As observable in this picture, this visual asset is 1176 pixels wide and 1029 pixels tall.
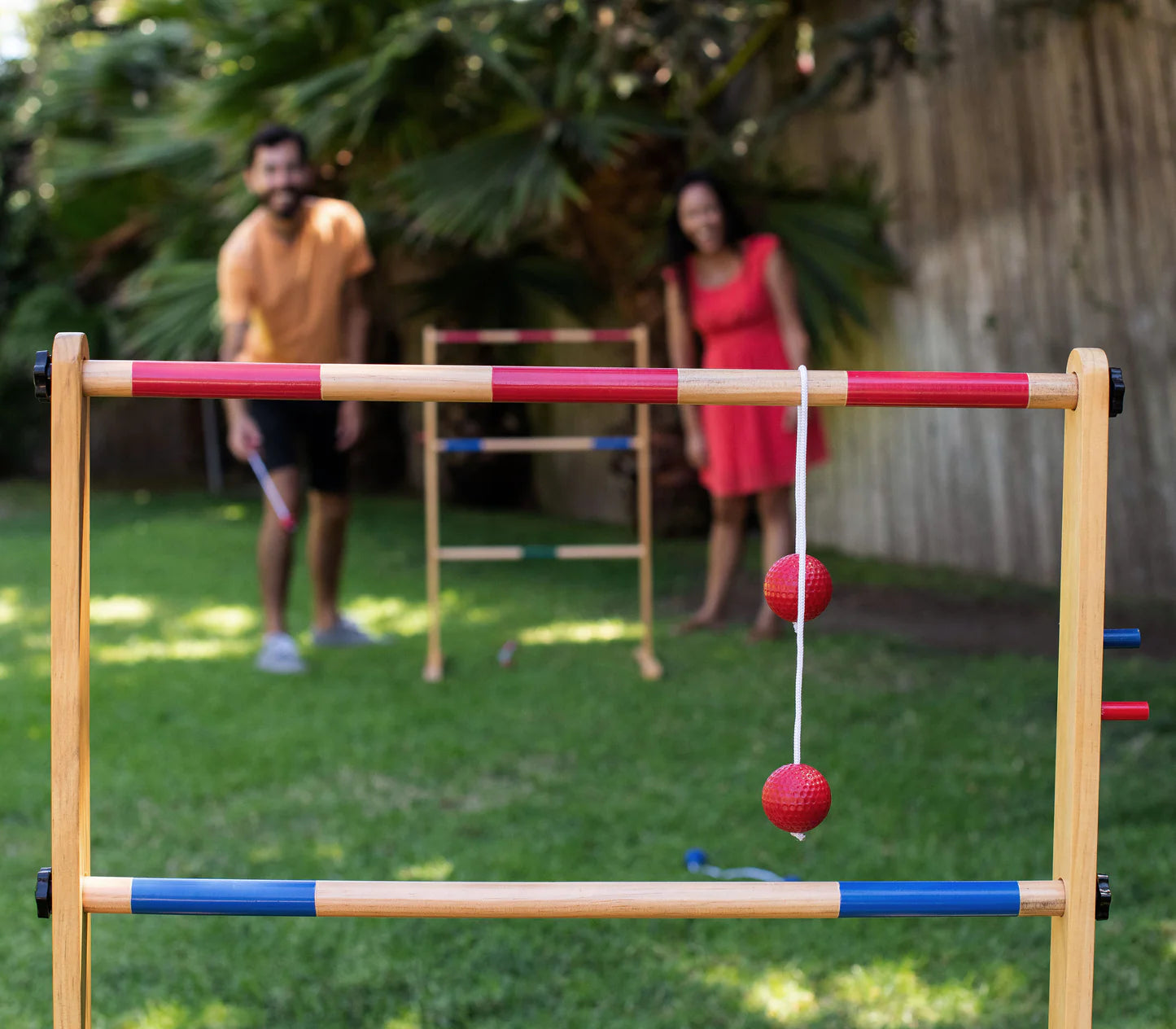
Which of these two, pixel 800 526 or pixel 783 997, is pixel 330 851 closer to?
pixel 783 997

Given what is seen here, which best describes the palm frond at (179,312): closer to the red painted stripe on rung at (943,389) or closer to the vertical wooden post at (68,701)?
the vertical wooden post at (68,701)

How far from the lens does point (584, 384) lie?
1403 millimetres

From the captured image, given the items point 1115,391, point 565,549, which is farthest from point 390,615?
point 1115,391

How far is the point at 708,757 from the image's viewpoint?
10.3 ft

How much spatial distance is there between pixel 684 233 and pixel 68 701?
10.7 ft

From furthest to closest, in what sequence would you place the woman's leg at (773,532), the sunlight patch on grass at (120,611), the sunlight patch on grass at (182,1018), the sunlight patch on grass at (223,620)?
the sunlight patch on grass at (120,611) < the sunlight patch on grass at (223,620) < the woman's leg at (773,532) < the sunlight patch on grass at (182,1018)

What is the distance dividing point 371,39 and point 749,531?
3.32 meters

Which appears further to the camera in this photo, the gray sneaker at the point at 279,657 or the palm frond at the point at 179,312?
the palm frond at the point at 179,312

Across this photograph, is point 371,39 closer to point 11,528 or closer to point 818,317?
point 818,317

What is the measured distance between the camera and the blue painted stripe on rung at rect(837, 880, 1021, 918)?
53.5 inches

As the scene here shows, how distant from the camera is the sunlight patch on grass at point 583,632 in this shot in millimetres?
4434

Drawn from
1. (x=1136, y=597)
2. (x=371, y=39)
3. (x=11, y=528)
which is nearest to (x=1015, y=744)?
(x=1136, y=597)

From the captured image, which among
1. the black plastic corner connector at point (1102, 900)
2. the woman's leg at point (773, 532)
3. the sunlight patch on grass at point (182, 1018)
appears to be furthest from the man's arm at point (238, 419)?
the black plastic corner connector at point (1102, 900)

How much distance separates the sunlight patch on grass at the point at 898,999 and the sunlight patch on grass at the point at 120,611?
352cm
